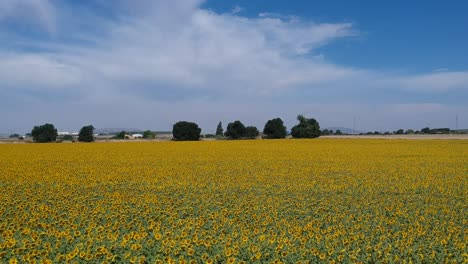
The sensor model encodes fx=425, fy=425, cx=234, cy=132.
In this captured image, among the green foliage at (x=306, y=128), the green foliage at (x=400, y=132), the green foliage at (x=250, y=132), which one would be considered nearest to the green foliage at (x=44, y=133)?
the green foliage at (x=250, y=132)

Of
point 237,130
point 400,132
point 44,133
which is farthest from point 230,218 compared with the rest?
point 400,132

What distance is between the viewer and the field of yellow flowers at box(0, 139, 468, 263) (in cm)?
700

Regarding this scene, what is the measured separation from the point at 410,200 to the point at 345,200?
204 centimetres

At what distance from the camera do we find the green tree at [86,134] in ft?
234

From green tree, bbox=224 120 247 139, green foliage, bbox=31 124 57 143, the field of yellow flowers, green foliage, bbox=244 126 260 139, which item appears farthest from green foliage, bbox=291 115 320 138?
the field of yellow flowers

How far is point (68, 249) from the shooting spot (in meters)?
7.08

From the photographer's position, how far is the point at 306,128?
84.4m

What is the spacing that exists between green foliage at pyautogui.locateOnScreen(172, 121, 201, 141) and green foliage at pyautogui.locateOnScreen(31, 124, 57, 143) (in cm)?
1999

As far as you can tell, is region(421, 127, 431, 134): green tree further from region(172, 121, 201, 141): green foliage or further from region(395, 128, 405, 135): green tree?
region(172, 121, 201, 141): green foliage

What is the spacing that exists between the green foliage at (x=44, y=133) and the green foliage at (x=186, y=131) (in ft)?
65.6

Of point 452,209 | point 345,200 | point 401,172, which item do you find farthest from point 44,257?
point 401,172

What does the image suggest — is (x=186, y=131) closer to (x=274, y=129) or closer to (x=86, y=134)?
(x=86, y=134)

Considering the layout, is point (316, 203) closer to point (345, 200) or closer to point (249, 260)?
point (345, 200)

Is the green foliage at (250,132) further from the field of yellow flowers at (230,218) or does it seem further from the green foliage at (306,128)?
the field of yellow flowers at (230,218)
